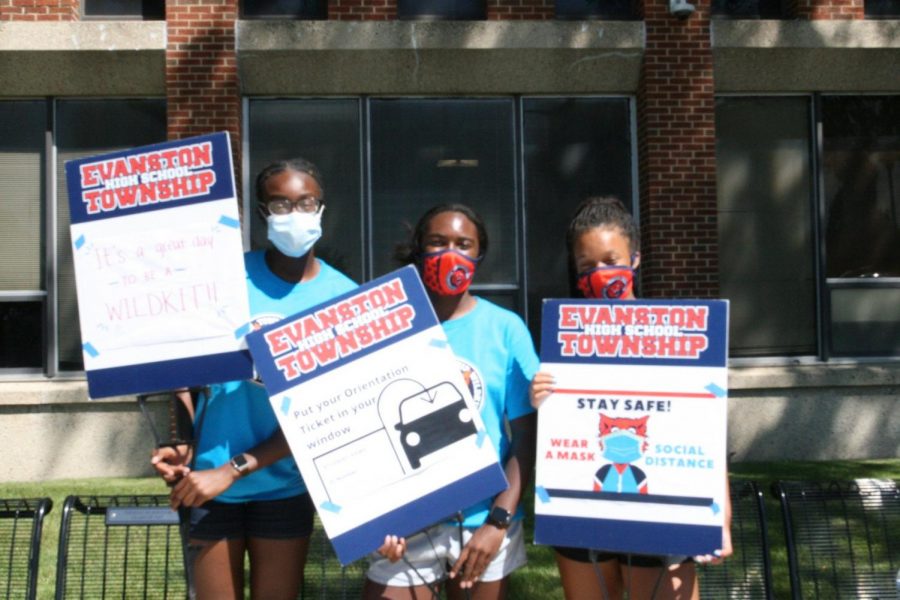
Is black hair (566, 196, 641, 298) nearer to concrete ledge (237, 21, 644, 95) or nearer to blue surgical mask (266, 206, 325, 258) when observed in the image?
blue surgical mask (266, 206, 325, 258)

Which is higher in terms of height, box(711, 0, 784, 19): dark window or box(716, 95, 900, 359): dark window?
box(711, 0, 784, 19): dark window

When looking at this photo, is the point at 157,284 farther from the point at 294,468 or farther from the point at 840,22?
the point at 840,22

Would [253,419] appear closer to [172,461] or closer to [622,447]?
[172,461]

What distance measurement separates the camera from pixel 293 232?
3.17 meters

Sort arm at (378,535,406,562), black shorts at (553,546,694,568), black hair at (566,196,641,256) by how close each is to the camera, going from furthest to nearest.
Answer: black hair at (566,196,641,256) → black shorts at (553,546,694,568) → arm at (378,535,406,562)

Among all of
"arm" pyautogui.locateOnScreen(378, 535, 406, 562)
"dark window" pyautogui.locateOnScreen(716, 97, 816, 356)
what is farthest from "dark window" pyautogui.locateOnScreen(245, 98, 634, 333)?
"arm" pyautogui.locateOnScreen(378, 535, 406, 562)

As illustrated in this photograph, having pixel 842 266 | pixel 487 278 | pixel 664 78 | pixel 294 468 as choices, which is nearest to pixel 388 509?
pixel 294 468

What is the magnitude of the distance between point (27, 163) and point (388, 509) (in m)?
8.09

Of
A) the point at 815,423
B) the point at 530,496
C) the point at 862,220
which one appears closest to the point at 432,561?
the point at 530,496

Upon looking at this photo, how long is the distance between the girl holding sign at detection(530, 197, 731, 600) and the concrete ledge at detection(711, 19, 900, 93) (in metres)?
7.17

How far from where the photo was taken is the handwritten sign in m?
3.10

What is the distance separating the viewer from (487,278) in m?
9.82

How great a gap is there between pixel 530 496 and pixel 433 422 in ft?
14.5

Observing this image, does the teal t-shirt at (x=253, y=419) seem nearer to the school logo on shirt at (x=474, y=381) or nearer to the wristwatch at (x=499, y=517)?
the school logo on shirt at (x=474, y=381)
